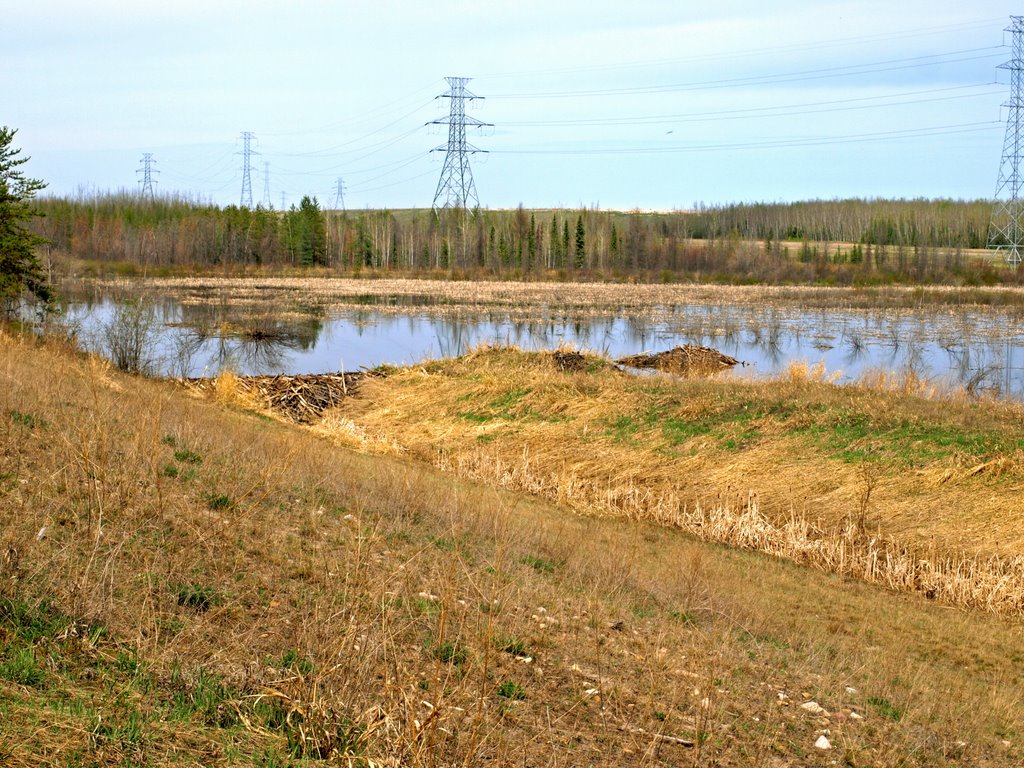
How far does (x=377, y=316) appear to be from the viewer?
48.3 meters

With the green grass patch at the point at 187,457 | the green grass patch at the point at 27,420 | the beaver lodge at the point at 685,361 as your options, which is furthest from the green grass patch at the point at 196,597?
the beaver lodge at the point at 685,361

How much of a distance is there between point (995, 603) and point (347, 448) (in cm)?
1169

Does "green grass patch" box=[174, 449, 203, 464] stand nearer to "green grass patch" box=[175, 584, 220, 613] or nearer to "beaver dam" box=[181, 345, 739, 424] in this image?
"green grass patch" box=[175, 584, 220, 613]

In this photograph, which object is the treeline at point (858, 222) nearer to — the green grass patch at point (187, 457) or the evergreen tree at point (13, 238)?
the evergreen tree at point (13, 238)

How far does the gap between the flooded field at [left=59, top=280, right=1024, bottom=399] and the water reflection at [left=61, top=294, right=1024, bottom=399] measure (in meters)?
0.10

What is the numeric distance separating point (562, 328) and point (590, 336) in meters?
2.99

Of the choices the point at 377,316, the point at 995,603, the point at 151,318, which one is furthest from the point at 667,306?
the point at 995,603

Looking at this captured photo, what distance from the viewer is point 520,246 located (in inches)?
3880

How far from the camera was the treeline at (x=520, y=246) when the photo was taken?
8556cm

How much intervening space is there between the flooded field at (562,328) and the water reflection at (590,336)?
0.10 m

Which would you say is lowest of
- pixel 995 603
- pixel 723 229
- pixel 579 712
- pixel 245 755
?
pixel 995 603

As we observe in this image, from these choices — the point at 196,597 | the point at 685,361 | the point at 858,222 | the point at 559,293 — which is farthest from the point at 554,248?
the point at 196,597

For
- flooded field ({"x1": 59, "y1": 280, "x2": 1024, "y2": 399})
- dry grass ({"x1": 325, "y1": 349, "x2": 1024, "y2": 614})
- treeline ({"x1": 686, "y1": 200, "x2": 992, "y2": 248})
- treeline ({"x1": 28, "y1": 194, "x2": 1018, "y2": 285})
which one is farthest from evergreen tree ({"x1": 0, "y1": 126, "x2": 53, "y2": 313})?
treeline ({"x1": 686, "y1": 200, "x2": 992, "y2": 248})

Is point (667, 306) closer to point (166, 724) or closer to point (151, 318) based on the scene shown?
point (151, 318)
